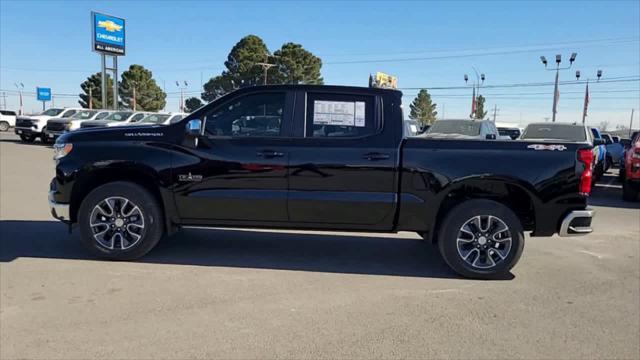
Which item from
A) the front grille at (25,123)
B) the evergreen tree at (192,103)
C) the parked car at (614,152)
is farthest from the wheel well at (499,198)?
the evergreen tree at (192,103)

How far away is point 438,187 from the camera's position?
5188mm

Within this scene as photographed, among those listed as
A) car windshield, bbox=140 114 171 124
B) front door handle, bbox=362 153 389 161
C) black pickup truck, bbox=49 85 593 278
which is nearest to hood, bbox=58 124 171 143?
black pickup truck, bbox=49 85 593 278

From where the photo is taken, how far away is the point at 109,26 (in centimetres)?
4072

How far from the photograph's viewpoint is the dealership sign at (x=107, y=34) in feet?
129

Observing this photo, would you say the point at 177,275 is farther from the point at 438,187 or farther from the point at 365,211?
the point at 438,187

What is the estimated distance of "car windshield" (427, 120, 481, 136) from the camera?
15685 millimetres

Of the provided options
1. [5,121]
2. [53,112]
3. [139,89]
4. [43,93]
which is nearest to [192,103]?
[139,89]

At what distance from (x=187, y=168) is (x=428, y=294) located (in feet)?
9.32

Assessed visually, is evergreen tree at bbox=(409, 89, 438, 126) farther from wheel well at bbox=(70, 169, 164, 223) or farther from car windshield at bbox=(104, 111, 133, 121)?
wheel well at bbox=(70, 169, 164, 223)

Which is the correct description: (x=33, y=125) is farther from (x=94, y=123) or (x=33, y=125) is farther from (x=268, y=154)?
(x=268, y=154)

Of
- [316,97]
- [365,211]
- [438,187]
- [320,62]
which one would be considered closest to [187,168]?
[316,97]

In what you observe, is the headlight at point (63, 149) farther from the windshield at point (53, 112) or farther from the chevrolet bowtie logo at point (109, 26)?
the chevrolet bowtie logo at point (109, 26)

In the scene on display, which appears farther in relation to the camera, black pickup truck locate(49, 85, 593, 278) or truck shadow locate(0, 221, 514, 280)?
truck shadow locate(0, 221, 514, 280)

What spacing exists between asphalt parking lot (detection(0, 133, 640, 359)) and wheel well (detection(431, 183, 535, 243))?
0.62 metres
